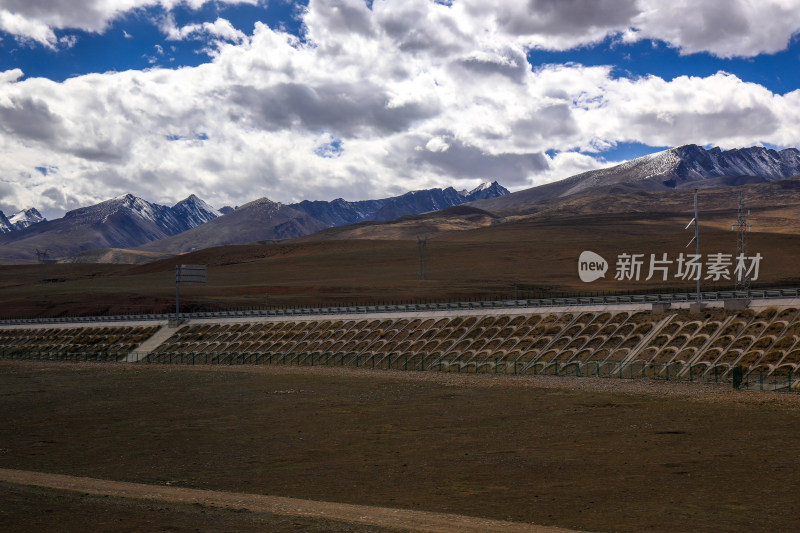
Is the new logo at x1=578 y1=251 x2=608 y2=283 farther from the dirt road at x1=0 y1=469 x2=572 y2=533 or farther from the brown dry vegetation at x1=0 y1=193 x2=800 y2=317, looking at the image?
the dirt road at x1=0 y1=469 x2=572 y2=533

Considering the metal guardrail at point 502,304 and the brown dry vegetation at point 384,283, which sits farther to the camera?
the brown dry vegetation at point 384,283

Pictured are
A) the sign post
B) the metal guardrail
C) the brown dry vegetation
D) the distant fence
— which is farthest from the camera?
the brown dry vegetation

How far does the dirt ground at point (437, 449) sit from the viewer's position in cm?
2111

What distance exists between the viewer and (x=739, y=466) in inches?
1028

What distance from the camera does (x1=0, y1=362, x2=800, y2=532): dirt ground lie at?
69.3 ft

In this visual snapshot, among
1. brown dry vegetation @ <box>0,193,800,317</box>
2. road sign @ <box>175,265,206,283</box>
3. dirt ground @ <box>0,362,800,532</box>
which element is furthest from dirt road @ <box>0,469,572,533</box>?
brown dry vegetation @ <box>0,193,800,317</box>

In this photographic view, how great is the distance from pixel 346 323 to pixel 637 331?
31583mm

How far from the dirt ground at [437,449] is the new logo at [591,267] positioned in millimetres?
111009

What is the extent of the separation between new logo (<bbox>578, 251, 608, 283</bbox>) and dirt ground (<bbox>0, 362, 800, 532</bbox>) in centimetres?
11101

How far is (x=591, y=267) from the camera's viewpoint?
173500 millimetres

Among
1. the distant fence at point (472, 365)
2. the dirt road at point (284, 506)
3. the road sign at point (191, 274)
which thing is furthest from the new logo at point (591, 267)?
the dirt road at point (284, 506)

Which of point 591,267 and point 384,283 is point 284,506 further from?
point 591,267

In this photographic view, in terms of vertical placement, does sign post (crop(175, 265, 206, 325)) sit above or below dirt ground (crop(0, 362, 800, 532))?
above

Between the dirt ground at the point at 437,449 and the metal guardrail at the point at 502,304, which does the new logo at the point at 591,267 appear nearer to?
the metal guardrail at the point at 502,304
